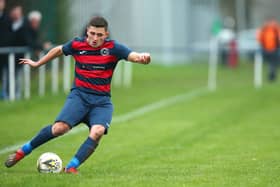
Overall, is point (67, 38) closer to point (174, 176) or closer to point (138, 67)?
point (138, 67)

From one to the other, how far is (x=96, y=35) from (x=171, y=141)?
439cm

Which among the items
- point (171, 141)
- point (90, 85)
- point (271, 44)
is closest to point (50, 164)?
point (90, 85)

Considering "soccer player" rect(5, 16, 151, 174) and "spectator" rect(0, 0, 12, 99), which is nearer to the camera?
"soccer player" rect(5, 16, 151, 174)

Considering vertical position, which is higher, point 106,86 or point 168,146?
point 106,86

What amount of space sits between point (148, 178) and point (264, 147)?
155 inches

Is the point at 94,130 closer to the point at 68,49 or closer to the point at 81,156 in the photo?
the point at 81,156

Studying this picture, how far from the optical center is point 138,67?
35.8m

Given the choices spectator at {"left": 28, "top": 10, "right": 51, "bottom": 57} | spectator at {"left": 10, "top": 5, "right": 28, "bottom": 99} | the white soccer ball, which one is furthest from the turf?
spectator at {"left": 28, "top": 10, "right": 51, "bottom": 57}

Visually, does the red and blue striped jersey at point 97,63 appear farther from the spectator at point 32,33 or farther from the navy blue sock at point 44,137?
the spectator at point 32,33

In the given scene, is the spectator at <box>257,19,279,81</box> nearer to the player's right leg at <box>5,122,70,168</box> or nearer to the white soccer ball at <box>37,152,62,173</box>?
the player's right leg at <box>5,122,70,168</box>

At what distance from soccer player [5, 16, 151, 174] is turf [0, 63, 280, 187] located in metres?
0.46

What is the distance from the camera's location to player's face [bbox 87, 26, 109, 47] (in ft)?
33.3

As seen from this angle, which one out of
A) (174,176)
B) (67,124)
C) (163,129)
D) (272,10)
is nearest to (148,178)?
(174,176)

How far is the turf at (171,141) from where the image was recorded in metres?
9.65
